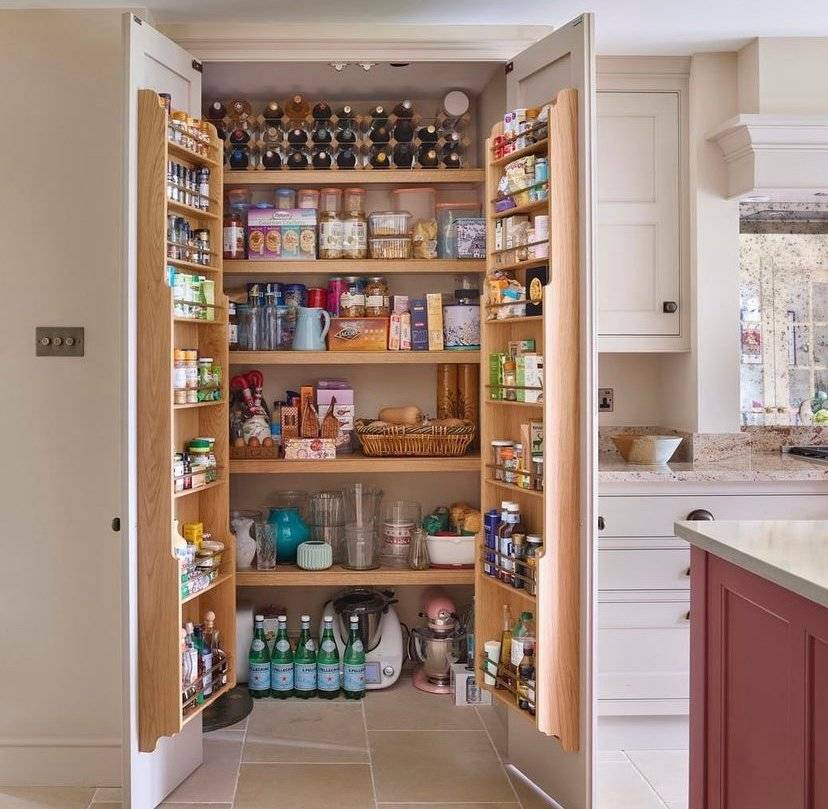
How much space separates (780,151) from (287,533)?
2280 mm

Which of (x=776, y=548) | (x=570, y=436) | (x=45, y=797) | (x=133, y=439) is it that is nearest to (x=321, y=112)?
(x=133, y=439)

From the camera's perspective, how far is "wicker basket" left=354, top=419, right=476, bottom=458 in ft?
11.0

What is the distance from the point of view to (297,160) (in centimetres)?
341

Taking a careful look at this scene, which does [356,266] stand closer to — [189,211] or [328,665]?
[189,211]

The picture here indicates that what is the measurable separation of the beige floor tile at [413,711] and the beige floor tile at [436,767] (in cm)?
5

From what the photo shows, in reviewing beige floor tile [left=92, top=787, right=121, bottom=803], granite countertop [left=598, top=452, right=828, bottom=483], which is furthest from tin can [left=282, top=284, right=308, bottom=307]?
beige floor tile [left=92, top=787, right=121, bottom=803]

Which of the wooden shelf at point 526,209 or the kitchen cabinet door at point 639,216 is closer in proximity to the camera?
the wooden shelf at point 526,209

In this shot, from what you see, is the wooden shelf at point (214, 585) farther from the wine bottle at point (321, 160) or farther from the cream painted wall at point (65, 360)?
the wine bottle at point (321, 160)

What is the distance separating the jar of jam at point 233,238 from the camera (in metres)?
3.38

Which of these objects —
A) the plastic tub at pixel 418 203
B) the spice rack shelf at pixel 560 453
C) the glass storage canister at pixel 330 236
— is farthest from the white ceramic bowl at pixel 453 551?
the plastic tub at pixel 418 203

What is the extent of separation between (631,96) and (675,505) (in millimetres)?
1540

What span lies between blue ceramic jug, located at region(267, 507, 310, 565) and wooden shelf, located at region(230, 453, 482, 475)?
27cm

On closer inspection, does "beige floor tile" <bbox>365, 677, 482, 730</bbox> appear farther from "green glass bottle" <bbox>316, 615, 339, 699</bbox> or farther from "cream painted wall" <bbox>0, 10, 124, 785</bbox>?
"cream painted wall" <bbox>0, 10, 124, 785</bbox>

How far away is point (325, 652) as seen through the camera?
3.48 metres
